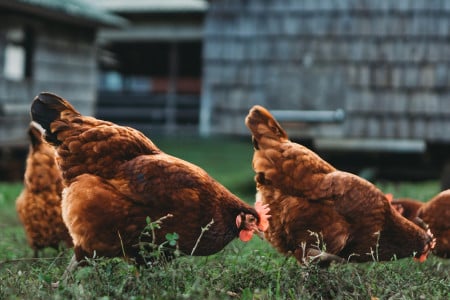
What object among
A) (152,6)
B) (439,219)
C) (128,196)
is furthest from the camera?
(152,6)

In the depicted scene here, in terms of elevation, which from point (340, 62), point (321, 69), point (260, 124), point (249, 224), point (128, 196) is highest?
point (340, 62)

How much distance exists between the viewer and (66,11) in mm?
14094

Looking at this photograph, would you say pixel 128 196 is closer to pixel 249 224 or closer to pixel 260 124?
pixel 249 224

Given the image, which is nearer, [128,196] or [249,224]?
[128,196]

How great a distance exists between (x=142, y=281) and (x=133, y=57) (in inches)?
821

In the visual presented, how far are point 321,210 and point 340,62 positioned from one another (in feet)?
32.6

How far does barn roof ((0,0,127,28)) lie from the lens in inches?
514

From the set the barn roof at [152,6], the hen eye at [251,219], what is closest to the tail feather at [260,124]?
the hen eye at [251,219]

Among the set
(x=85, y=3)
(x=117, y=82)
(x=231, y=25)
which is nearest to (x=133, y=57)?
(x=117, y=82)

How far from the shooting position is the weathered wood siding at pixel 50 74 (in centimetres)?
1377

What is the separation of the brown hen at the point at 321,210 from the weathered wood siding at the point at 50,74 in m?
9.90

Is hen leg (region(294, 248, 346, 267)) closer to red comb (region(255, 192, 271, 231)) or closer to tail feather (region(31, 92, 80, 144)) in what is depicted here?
red comb (region(255, 192, 271, 231))

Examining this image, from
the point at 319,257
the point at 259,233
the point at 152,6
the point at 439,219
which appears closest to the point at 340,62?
the point at 152,6

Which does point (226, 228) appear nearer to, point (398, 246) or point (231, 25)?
point (398, 246)
